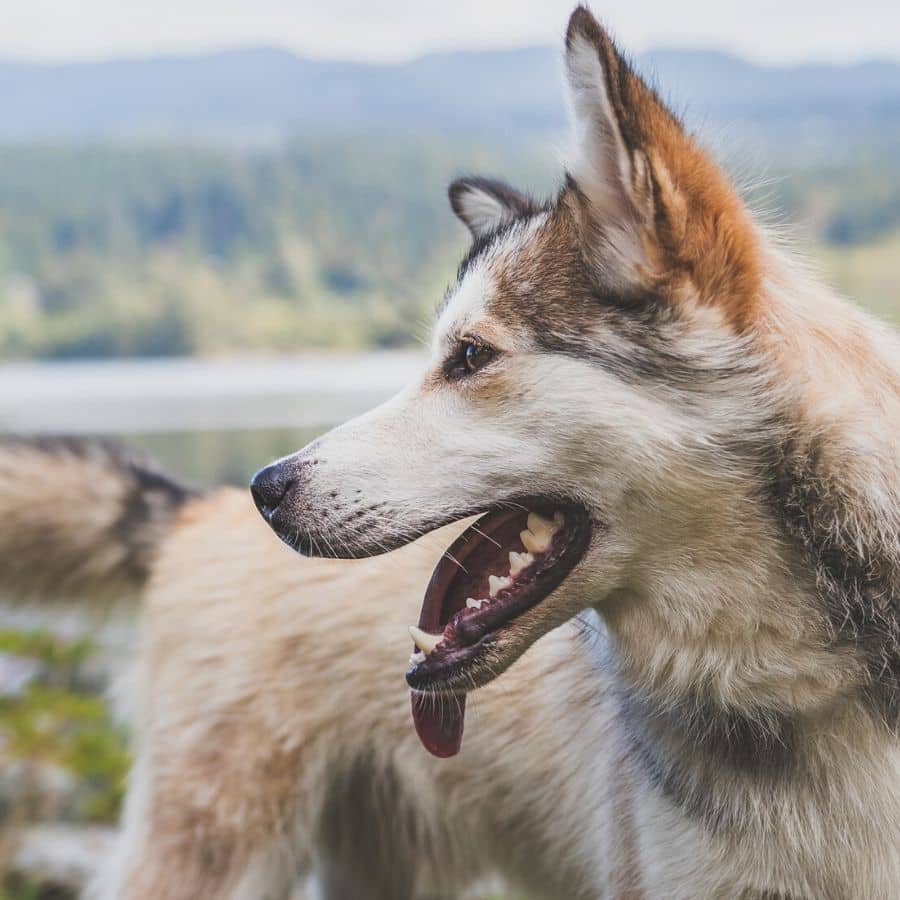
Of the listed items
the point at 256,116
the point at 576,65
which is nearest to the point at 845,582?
the point at 576,65

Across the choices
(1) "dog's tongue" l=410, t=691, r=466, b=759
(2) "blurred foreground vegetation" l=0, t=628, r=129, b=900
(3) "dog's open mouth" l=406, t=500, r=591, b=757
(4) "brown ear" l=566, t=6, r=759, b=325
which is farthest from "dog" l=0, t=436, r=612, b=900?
(2) "blurred foreground vegetation" l=0, t=628, r=129, b=900

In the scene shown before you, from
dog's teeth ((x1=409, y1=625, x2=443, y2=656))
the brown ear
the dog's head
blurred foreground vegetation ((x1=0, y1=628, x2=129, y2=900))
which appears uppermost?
the brown ear

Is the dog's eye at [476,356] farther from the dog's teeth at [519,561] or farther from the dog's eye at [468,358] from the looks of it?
the dog's teeth at [519,561]

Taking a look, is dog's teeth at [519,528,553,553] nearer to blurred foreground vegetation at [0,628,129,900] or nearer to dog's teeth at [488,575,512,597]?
dog's teeth at [488,575,512,597]

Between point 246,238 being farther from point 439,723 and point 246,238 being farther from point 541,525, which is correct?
Result: point 541,525

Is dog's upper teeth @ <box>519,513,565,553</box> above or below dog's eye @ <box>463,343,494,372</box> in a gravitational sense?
below

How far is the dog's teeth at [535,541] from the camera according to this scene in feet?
6.19

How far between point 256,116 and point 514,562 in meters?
20.5

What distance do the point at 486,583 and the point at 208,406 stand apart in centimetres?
504

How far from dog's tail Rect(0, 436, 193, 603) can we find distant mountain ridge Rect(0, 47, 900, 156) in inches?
527

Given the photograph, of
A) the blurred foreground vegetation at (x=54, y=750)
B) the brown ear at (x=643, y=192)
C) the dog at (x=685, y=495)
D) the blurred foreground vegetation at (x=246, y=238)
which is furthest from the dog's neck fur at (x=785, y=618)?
the blurred foreground vegetation at (x=246, y=238)

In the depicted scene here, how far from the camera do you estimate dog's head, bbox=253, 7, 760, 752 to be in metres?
1.80

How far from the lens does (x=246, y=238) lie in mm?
15961

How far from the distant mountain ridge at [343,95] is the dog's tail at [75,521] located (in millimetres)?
13379
